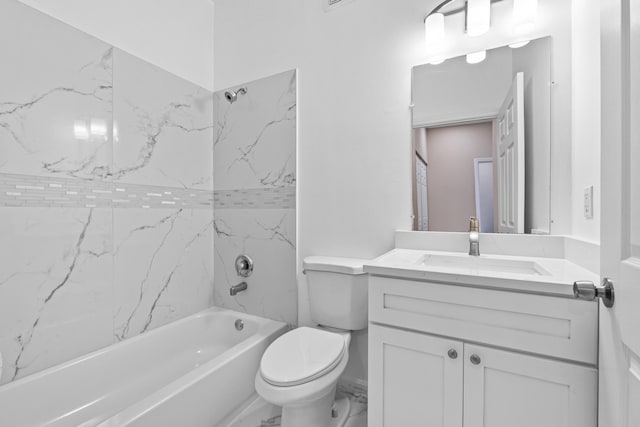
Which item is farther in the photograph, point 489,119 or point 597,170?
point 489,119

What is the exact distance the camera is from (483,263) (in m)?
1.31

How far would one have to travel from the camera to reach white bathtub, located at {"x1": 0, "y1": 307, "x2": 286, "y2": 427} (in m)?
1.22

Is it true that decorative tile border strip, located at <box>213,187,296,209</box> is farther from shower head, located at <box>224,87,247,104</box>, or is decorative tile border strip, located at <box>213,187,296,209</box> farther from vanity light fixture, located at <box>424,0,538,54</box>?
vanity light fixture, located at <box>424,0,538,54</box>

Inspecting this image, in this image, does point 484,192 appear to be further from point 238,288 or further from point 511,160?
point 238,288

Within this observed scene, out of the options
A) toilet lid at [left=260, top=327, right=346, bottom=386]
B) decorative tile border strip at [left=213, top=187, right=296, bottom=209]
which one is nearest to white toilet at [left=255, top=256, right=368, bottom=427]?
toilet lid at [left=260, top=327, right=346, bottom=386]

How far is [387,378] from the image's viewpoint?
1.14 meters

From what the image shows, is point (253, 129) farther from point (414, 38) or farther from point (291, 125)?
point (414, 38)

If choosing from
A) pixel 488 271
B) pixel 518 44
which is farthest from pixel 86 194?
pixel 518 44

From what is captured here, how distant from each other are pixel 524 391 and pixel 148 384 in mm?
1802

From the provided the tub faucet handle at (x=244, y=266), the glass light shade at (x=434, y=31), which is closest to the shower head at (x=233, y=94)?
the tub faucet handle at (x=244, y=266)

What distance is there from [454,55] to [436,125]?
350 millimetres

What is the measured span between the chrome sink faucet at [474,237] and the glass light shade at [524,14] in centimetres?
88

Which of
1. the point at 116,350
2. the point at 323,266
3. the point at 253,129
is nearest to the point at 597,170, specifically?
the point at 323,266

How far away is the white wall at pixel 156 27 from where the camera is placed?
1524 mm
